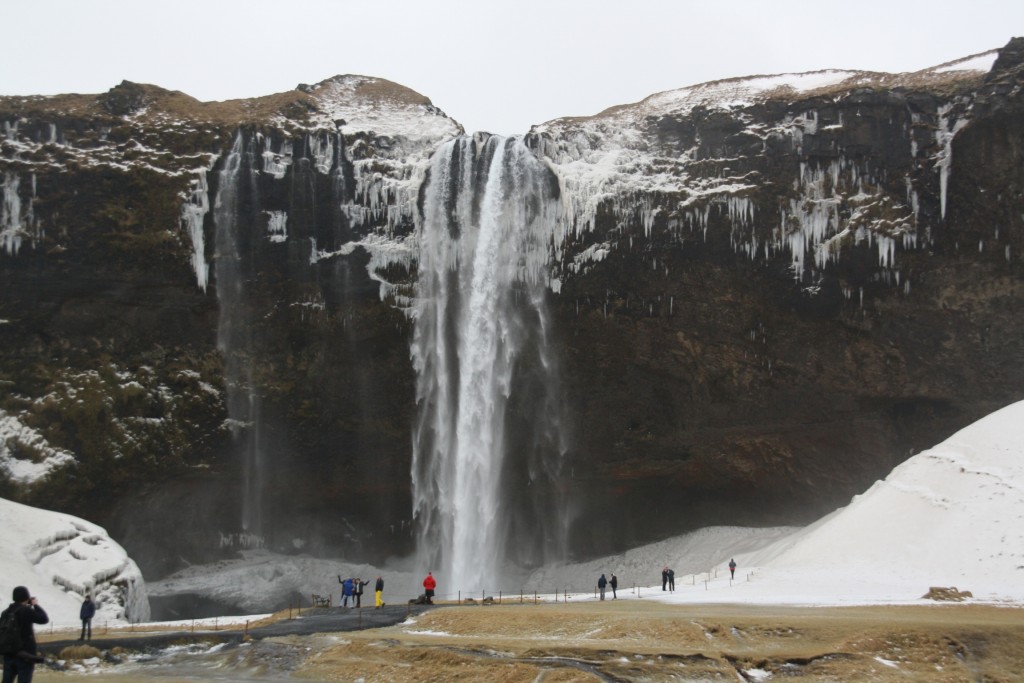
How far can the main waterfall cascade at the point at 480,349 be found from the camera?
43.4 meters

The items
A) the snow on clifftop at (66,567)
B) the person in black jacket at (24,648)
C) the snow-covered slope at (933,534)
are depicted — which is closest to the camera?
the person in black jacket at (24,648)

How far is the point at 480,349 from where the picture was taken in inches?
1743

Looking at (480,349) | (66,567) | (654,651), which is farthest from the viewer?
(480,349)

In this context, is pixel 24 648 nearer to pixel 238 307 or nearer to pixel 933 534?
pixel 933 534

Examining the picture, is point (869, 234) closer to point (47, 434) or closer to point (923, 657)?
point (923, 657)

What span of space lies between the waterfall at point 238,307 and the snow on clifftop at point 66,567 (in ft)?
30.2

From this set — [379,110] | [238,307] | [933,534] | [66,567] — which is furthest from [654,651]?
[379,110]

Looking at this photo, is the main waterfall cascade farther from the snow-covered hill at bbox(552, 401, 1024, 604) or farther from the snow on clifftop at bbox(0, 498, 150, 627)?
the snow on clifftop at bbox(0, 498, 150, 627)

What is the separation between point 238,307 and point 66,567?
46.6 ft

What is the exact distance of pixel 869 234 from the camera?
40406 mm

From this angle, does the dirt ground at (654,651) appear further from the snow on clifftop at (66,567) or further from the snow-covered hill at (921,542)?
the snow on clifftop at (66,567)

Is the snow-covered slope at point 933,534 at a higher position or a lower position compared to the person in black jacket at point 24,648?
lower

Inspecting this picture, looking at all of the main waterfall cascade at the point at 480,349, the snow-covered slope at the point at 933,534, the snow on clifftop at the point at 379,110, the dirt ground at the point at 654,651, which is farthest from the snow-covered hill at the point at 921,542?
the snow on clifftop at the point at 379,110

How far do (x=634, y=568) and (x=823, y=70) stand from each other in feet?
77.9
